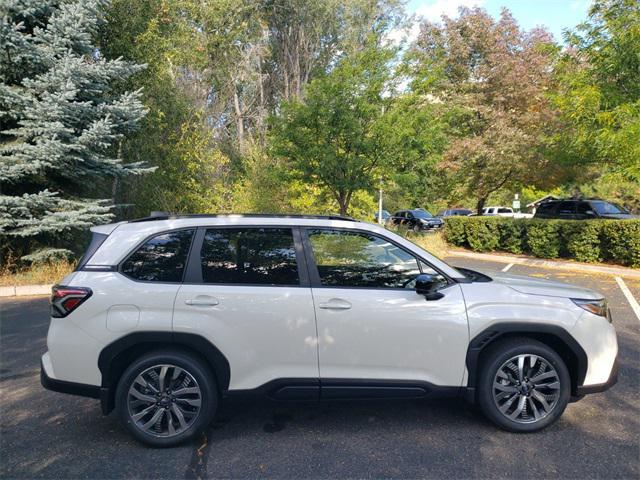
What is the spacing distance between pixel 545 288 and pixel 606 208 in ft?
51.7

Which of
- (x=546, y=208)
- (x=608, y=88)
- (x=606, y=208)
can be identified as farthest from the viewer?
(x=546, y=208)

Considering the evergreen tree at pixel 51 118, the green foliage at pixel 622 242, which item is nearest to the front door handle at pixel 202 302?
the evergreen tree at pixel 51 118

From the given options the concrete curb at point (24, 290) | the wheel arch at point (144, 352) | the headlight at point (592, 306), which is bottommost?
the concrete curb at point (24, 290)

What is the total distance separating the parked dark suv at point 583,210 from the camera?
16.0 m

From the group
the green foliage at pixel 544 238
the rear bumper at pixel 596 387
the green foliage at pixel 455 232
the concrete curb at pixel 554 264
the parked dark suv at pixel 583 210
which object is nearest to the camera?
the rear bumper at pixel 596 387

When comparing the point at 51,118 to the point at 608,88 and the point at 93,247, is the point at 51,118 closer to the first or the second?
the point at 93,247

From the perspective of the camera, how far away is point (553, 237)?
1362 centimetres

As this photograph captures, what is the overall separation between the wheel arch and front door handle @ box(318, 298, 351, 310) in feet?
2.64

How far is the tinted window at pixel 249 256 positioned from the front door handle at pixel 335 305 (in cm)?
28

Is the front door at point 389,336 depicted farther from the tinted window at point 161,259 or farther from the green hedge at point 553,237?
the green hedge at point 553,237

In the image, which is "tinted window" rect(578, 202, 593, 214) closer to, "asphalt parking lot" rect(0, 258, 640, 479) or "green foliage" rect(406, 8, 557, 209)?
"green foliage" rect(406, 8, 557, 209)

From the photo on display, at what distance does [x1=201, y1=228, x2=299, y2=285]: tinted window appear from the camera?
3.28m

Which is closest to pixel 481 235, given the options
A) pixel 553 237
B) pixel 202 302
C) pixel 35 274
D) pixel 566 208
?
pixel 553 237

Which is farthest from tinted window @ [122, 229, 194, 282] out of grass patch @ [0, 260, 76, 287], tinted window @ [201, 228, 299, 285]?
grass patch @ [0, 260, 76, 287]
